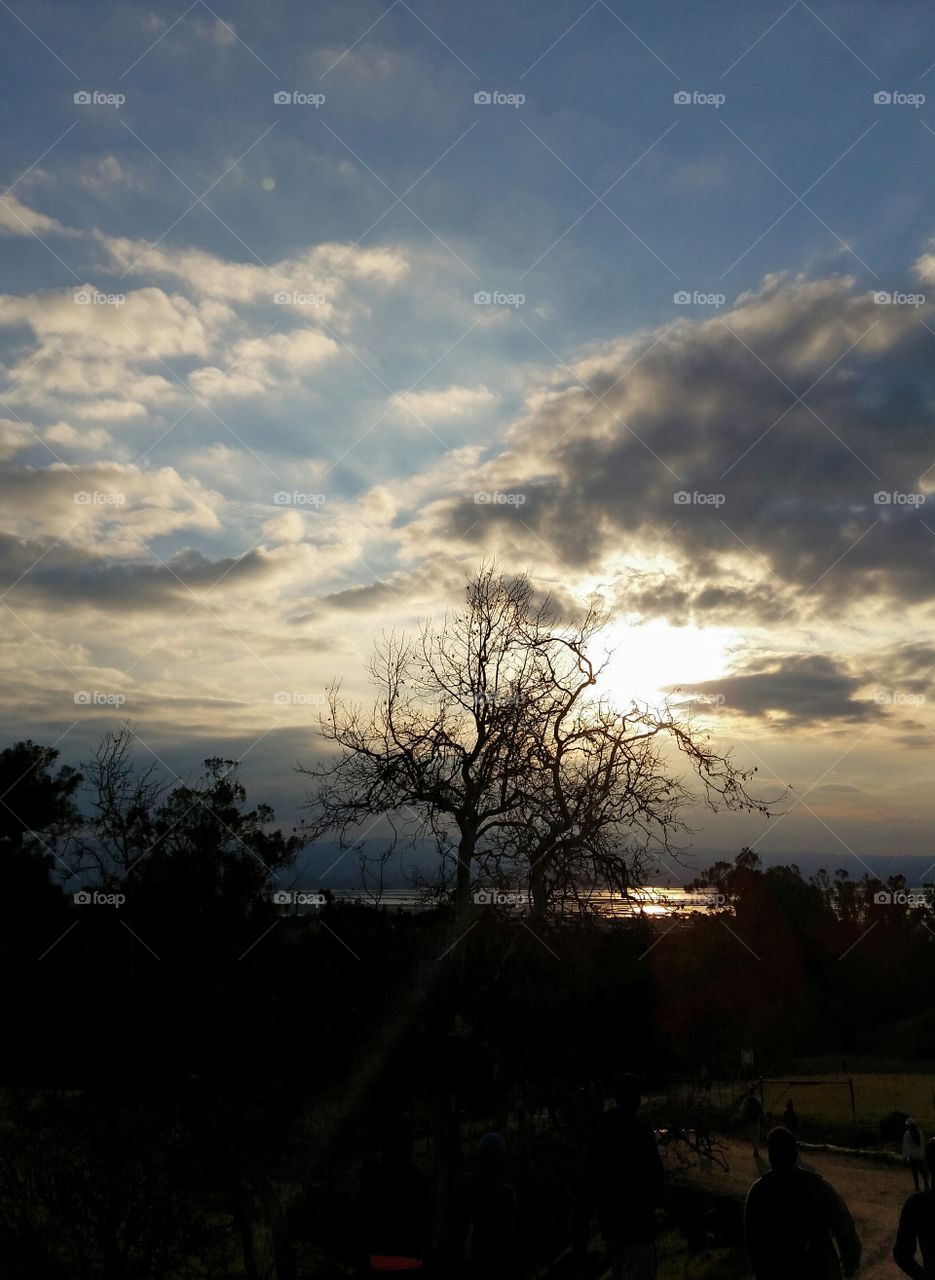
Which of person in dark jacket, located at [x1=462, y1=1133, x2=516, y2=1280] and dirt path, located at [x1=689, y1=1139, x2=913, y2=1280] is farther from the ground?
person in dark jacket, located at [x1=462, y1=1133, x2=516, y2=1280]

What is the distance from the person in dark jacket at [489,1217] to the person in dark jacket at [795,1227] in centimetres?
138

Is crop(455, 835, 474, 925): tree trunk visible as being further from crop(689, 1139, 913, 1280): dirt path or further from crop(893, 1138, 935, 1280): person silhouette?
crop(893, 1138, 935, 1280): person silhouette

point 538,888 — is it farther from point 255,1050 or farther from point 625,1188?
point 625,1188

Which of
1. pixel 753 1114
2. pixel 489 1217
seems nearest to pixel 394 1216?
pixel 489 1217

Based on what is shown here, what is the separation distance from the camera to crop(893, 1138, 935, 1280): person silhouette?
5422 millimetres

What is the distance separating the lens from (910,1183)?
18359 mm

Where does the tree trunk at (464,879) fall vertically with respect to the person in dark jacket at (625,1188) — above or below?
above

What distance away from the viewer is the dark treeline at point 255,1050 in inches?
300

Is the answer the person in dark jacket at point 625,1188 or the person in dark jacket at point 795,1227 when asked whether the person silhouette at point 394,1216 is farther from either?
the person in dark jacket at point 795,1227

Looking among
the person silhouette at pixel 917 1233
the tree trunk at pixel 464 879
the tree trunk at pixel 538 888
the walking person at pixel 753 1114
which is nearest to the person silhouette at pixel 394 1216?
the person silhouette at pixel 917 1233

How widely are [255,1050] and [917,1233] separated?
6356 mm

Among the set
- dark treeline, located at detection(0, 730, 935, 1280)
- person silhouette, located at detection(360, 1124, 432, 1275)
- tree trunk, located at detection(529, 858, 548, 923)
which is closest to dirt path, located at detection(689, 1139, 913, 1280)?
dark treeline, located at detection(0, 730, 935, 1280)

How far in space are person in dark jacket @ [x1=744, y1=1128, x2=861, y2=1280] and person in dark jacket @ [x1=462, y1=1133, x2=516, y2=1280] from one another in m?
1.38

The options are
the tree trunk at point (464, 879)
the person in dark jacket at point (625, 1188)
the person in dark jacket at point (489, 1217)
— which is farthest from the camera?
the tree trunk at point (464, 879)
